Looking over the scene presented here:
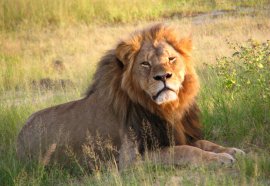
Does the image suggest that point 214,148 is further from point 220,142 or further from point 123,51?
point 123,51

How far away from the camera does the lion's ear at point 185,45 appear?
5309 millimetres

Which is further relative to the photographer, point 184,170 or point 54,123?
point 54,123

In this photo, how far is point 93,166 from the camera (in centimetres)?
549

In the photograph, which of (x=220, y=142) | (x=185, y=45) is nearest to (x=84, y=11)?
(x=220, y=142)

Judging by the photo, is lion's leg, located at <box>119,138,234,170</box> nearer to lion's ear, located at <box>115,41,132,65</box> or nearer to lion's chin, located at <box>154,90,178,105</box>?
lion's chin, located at <box>154,90,178,105</box>

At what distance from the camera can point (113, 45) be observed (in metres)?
5.73

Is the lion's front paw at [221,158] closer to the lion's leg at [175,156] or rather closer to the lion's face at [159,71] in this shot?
the lion's leg at [175,156]

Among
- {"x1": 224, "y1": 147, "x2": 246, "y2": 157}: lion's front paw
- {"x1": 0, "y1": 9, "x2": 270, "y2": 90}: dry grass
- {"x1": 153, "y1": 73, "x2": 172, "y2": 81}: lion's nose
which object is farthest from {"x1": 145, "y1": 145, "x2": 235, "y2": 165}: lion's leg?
{"x1": 0, "y1": 9, "x2": 270, "y2": 90}: dry grass

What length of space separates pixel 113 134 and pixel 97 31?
10.7m

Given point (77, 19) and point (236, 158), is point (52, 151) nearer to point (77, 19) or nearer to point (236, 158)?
point (236, 158)

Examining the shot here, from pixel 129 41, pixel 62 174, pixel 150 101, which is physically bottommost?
pixel 62 174

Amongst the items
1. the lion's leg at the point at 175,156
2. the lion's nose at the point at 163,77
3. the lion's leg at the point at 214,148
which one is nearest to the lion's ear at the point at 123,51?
the lion's nose at the point at 163,77

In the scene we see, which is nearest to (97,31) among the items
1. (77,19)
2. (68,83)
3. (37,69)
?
(77,19)

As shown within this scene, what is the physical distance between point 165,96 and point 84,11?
13.0 m
